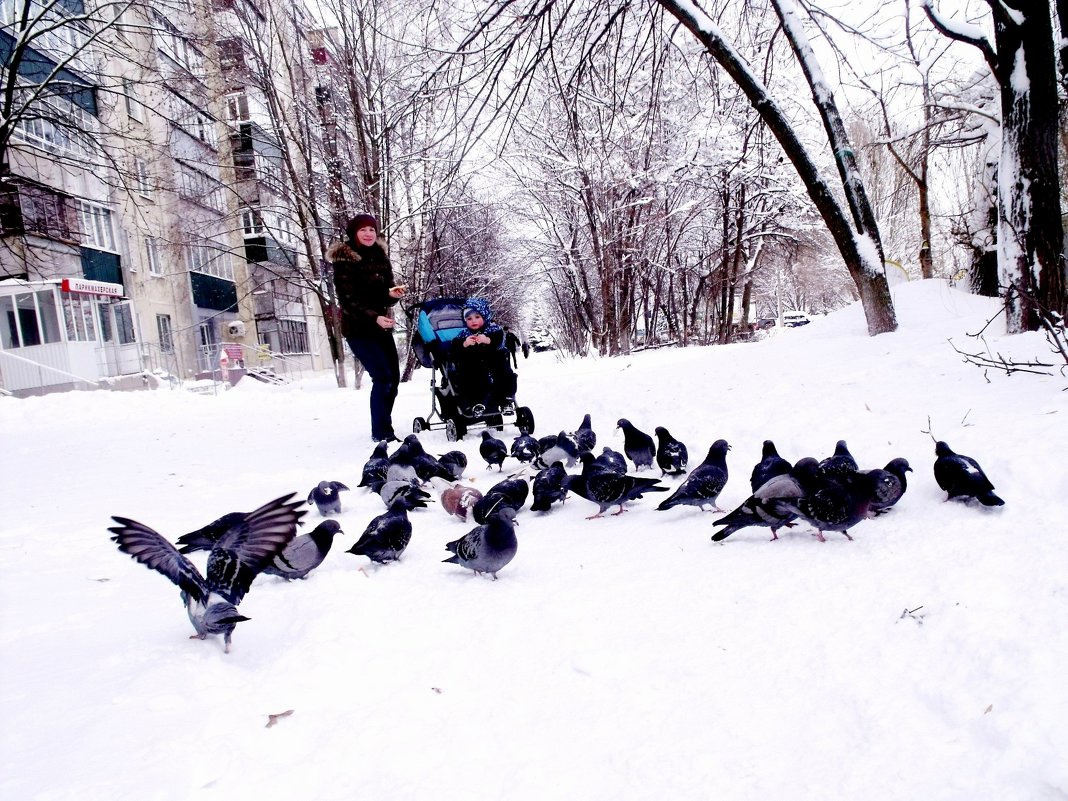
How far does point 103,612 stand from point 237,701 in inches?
47.0

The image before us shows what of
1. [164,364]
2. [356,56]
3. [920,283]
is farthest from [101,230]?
[920,283]

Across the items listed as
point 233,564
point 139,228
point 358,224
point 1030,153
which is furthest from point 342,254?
point 139,228

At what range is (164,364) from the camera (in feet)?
89.5

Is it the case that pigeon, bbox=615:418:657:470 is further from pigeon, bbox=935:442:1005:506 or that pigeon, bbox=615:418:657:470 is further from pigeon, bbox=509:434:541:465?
pigeon, bbox=935:442:1005:506

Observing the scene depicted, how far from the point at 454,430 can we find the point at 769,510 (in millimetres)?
4708

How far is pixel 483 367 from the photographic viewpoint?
7449 millimetres

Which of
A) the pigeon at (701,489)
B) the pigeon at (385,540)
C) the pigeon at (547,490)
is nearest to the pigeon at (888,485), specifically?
the pigeon at (701,489)

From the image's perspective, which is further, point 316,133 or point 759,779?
point 316,133

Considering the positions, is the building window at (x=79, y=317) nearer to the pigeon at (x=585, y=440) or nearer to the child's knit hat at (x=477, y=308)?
the child's knit hat at (x=477, y=308)

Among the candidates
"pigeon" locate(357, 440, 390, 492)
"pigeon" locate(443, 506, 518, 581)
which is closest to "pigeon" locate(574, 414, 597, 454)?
"pigeon" locate(357, 440, 390, 492)

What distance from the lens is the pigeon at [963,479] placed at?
2.90 m

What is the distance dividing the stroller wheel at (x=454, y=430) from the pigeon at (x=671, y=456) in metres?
3.10

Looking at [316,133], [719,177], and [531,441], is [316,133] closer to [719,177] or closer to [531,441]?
[719,177]

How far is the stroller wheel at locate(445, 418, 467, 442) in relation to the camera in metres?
7.41
